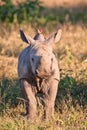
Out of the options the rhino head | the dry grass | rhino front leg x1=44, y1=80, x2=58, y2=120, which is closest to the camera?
the rhino head

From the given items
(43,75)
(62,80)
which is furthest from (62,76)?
(43,75)

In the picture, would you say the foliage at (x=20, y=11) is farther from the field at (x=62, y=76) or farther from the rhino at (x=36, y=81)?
the rhino at (x=36, y=81)

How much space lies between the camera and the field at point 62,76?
8.30 m

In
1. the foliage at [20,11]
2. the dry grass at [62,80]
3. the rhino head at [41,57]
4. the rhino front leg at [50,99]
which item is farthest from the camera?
the foliage at [20,11]

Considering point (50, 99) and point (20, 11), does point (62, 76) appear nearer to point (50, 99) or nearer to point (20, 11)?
point (50, 99)

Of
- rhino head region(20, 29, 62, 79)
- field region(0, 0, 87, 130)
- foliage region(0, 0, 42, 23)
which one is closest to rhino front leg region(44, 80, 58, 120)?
field region(0, 0, 87, 130)

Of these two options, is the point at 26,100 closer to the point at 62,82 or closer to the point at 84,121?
the point at 84,121

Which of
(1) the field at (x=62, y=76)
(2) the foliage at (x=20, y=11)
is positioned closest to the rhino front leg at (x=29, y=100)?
(1) the field at (x=62, y=76)

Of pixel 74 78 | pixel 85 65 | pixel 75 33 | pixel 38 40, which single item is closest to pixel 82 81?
pixel 74 78

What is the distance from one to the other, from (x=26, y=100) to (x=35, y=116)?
25 cm

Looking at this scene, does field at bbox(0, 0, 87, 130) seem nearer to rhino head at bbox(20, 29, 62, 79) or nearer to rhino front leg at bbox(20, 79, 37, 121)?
rhino front leg at bbox(20, 79, 37, 121)

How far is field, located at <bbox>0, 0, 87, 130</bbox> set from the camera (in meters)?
8.30

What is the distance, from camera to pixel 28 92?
8453 millimetres

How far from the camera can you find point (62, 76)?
1023cm
